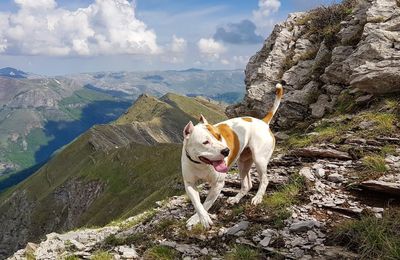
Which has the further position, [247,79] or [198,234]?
[247,79]

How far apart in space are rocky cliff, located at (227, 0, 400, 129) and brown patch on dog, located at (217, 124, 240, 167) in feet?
31.1

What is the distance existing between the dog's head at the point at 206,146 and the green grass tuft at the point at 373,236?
110 inches

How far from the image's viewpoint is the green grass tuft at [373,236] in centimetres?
681

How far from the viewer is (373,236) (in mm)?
7309

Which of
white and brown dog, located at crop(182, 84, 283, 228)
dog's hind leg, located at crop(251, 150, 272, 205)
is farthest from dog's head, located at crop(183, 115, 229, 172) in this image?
dog's hind leg, located at crop(251, 150, 272, 205)

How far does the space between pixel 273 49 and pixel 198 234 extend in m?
22.0

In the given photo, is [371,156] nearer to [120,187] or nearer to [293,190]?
[293,190]

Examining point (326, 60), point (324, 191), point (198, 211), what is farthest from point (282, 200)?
point (326, 60)

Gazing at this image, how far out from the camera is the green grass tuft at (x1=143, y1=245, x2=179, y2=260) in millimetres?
8602

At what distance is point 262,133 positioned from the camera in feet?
37.0

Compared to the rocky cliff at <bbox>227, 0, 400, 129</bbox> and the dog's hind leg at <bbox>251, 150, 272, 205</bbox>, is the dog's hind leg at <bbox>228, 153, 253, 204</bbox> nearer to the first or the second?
the dog's hind leg at <bbox>251, 150, 272, 205</bbox>

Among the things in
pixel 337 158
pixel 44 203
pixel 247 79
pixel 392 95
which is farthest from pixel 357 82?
pixel 44 203

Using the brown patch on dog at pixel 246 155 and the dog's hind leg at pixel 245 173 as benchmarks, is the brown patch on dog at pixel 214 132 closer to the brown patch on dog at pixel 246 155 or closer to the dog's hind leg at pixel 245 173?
the brown patch on dog at pixel 246 155

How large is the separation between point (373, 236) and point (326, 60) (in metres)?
18.4
